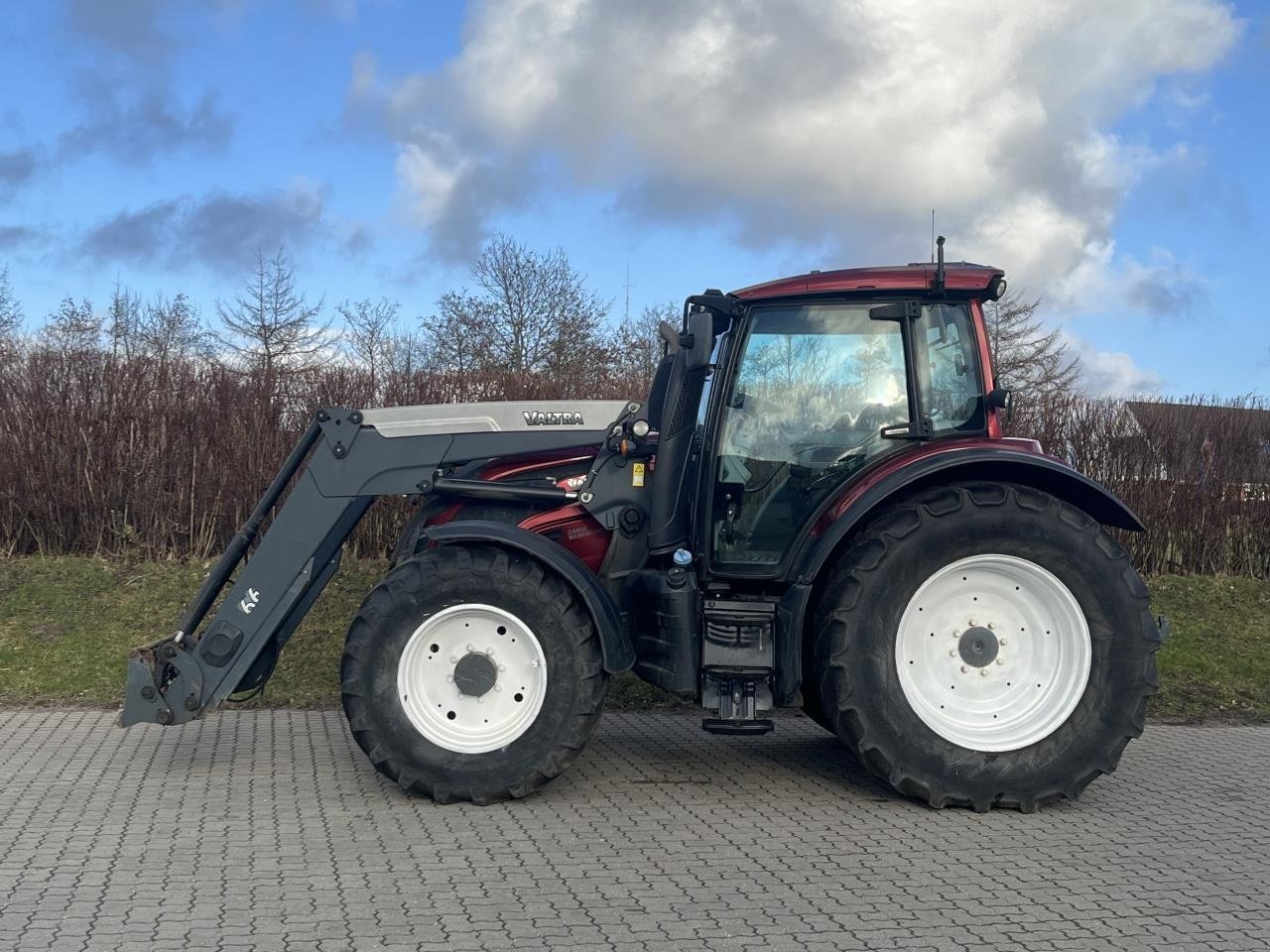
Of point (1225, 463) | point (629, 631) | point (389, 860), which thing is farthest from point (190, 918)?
point (1225, 463)

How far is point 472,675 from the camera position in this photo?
606cm

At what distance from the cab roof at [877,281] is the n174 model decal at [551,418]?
1069 mm

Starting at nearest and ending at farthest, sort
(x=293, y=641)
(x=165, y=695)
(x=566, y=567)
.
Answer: (x=566, y=567) < (x=165, y=695) < (x=293, y=641)

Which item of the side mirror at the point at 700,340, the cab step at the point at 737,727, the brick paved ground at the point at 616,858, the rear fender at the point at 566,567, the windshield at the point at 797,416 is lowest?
the brick paved ground at the point at 616,858

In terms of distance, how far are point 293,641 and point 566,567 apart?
4.44 m

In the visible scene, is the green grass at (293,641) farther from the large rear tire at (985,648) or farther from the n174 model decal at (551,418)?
the large rear tire at (985,648)

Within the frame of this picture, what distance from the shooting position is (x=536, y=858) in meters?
5.17

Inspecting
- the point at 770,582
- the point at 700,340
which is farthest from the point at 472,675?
the point at 700,340

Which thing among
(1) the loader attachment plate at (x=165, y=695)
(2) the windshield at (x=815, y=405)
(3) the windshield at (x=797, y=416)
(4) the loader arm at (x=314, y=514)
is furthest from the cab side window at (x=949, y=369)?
(1) the loader attachment plate at (x=165, y=695)

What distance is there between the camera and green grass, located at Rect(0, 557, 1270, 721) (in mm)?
9000

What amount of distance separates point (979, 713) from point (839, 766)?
1076 mm

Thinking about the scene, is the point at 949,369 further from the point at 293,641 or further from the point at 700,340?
the point at 293,641

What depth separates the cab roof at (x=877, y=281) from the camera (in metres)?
6.23

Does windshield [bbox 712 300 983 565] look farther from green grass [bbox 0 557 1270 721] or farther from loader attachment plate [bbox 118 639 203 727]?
green grass [bbox 0 557 1270 721]
